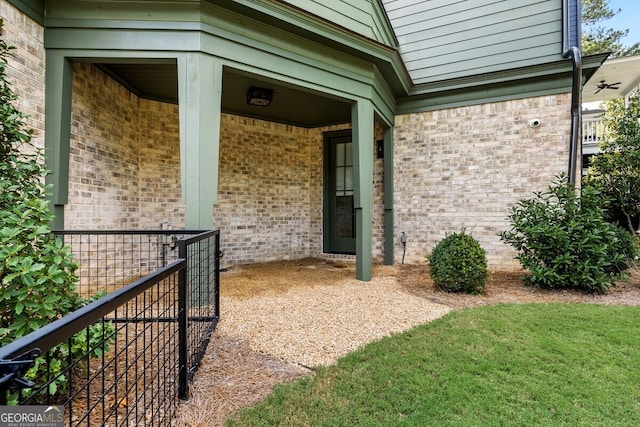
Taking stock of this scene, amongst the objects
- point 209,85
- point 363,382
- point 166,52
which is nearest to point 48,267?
point 363,382

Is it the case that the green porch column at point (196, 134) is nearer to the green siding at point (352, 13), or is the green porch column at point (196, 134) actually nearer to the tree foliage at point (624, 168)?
the green siding at point (352, 13)

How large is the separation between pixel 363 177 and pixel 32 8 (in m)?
4.34

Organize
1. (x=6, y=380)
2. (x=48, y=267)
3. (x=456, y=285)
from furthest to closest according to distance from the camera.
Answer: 1. (x=456, y=285)
2. (x=48, y=267)
3. (x=6, y=380)

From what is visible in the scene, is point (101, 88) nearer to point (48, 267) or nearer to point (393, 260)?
point (48, 267)

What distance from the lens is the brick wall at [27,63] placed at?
3.27 meters

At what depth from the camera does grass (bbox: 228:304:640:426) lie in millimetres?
1921

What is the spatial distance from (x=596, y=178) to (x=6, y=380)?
8784mm

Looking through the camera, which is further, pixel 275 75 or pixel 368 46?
pixel 368 46

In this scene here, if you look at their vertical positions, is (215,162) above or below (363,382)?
above

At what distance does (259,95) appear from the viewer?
5.49 meters

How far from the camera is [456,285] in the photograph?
4555 mm

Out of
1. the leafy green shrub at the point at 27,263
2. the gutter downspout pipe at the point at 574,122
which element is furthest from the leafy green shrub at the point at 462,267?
the leafy green shrub at the point at 27,263

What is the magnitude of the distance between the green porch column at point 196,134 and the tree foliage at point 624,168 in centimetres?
679

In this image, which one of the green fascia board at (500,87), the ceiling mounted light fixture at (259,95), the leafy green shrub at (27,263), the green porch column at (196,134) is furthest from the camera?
the green fascia board at (500,87)
